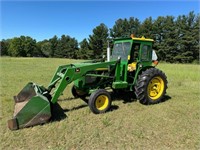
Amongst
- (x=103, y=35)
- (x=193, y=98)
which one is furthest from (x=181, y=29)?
(x=193, y=98)

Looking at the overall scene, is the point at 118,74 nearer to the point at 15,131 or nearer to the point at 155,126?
the point at 155,126

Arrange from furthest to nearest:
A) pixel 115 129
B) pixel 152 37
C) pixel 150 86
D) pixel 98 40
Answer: pixel 98 40
pixel 152 37
pixel 150 86
pixel 115 129

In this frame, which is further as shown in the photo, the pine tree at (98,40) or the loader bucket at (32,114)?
the pine tree at (98,40)

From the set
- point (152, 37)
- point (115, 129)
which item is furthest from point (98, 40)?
point (115, 129)

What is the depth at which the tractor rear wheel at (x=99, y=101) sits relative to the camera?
5679mm

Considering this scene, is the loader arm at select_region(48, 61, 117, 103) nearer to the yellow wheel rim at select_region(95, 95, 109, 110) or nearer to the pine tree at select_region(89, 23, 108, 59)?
the yellow wheel rim at select_region(95, 95, 109, 110)

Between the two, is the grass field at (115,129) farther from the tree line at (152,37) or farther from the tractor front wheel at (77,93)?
the tree line at (152,37)

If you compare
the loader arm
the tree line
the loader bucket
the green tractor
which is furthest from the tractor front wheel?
the tree line

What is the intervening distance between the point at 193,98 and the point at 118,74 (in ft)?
11.5

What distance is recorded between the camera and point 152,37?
164ft

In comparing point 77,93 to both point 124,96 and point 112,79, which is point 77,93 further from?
→ point 124,96

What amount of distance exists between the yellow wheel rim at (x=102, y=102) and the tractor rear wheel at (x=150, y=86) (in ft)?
4.11

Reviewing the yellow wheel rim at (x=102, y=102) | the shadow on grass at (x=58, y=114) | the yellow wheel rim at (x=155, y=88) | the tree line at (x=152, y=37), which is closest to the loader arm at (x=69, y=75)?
the shadow on grass at (x=58, y=114)

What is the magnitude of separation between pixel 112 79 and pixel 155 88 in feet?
5.48
